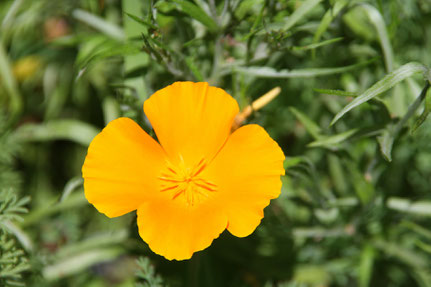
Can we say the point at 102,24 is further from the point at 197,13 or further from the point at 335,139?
the point at 335,139

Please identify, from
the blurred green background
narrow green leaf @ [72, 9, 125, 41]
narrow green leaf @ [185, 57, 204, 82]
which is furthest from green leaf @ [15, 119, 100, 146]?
narrow green leaf @ [185, 57, 204, 82]

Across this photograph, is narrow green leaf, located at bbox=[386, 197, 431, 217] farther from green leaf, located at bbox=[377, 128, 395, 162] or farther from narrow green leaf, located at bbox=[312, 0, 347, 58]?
narrow green leaf, located at bbox=[312, 0, 347, 58]

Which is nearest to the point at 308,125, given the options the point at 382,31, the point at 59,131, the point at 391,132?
the point at 391,132

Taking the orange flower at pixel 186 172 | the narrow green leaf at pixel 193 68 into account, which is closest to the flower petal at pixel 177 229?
the orange flower at pixel 186 172

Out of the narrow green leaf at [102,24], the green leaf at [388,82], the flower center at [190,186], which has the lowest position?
the flower center at [190,186]

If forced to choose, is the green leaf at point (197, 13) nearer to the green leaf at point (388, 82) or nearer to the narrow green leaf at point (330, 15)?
the narrow green leaf at point (330, 15)

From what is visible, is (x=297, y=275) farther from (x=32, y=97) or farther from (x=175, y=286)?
(x=32, y=97)

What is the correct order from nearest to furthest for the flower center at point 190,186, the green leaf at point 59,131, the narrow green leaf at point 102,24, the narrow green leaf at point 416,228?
the flower center at point 190,186, the narrow green leaf at point 416,228, the narrow green leaf at point 102,24, the green leaf at point 59,131

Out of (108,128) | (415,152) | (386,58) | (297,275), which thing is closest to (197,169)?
(108,128)
